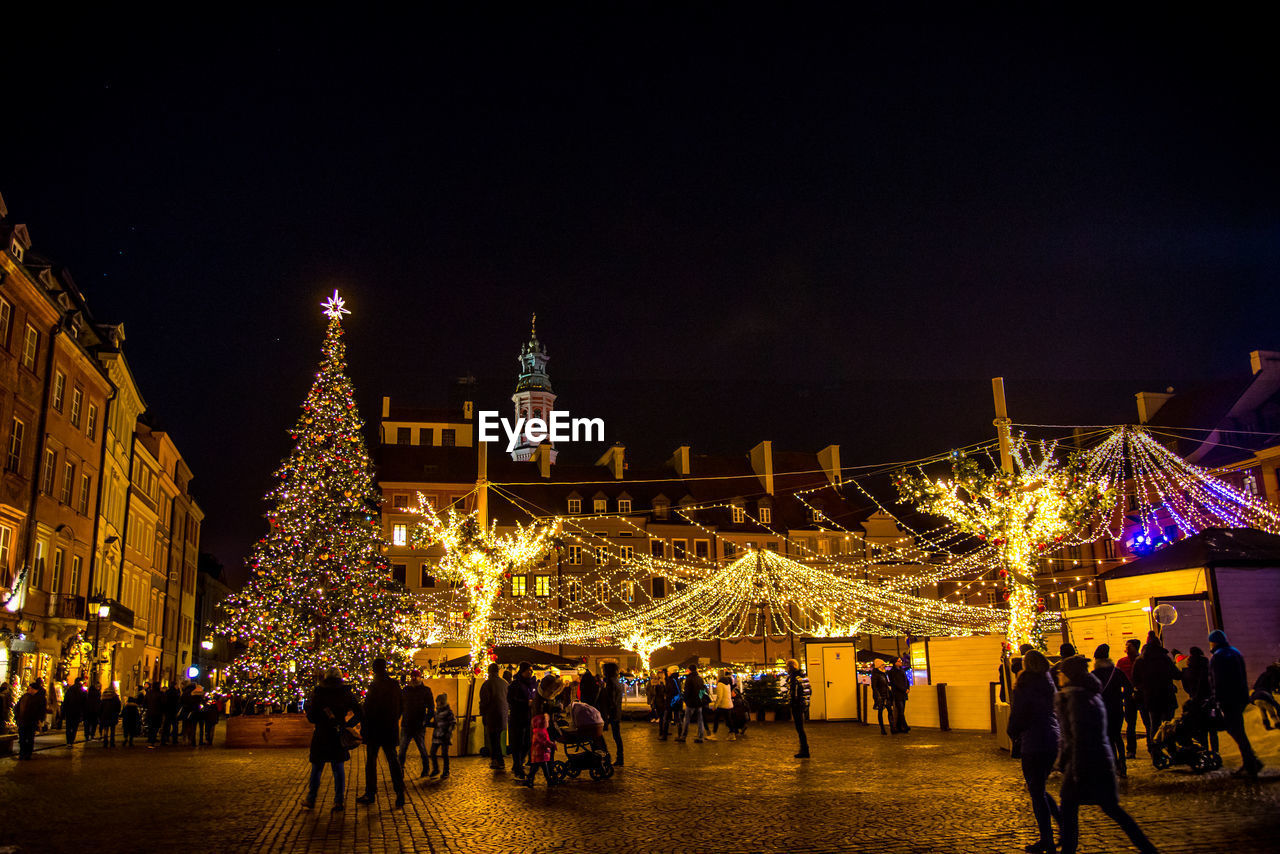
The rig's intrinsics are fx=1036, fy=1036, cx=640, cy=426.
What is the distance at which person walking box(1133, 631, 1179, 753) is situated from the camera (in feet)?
45.0

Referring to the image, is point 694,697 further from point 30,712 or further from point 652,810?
point 30,712

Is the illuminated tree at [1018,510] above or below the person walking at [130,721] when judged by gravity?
Result: above

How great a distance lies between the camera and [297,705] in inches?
994

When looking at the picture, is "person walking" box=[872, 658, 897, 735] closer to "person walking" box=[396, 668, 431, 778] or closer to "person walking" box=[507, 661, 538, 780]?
"person walking" box=[507, 661, 538, 780]

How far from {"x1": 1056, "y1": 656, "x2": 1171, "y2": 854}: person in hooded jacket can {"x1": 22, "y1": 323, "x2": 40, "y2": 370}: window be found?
1209 inches

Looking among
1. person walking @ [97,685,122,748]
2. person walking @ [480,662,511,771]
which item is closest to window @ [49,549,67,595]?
person walking @ [97,685,122,748]

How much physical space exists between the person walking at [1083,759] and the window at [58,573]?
32.7 metres

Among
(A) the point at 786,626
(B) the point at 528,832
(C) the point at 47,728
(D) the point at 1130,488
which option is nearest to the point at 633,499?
(A) the point at 786,626

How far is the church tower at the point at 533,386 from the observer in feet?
351

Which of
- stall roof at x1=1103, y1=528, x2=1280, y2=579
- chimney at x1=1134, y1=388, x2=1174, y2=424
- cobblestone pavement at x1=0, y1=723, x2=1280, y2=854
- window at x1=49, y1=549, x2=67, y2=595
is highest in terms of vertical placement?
chimney at x1=1134, y1=388, x2=1174, y2=424

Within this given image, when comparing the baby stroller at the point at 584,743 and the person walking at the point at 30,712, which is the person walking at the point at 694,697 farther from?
the person walking at the point at 30,712

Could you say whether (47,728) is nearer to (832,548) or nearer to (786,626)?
(786,626)

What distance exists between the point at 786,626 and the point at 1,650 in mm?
40010

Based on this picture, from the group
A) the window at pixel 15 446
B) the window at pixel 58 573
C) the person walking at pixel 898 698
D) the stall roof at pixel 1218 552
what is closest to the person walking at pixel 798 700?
the person walking at pixel 898 698
